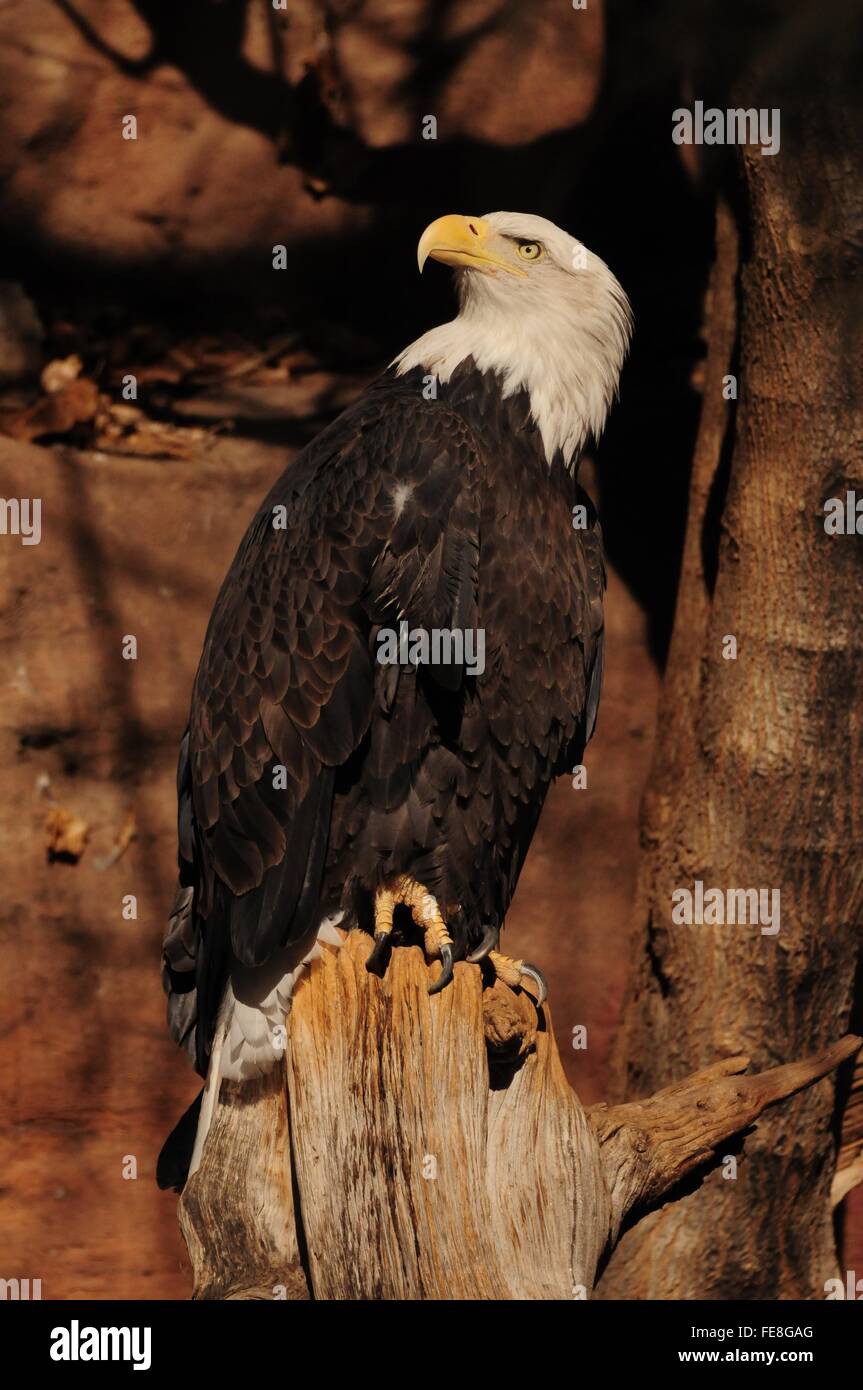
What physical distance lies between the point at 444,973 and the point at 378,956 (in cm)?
18

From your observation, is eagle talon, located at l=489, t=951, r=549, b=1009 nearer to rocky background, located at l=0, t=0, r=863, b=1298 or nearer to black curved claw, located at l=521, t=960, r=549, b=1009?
black curved claw, located at l=521, t=960, r=549, b=1009

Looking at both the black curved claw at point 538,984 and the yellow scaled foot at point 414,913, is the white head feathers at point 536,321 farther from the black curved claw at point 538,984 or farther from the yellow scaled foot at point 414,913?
the black curved claw at point 538,984

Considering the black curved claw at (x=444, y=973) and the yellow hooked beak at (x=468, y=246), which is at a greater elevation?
the yellow hooked beak at (x=468, y=246)

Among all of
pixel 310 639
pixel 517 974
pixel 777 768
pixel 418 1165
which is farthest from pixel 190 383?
pixel 418 1165

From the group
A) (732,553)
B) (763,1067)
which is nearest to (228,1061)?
(763,1067)

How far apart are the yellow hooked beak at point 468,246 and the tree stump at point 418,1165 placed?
5.91 feet

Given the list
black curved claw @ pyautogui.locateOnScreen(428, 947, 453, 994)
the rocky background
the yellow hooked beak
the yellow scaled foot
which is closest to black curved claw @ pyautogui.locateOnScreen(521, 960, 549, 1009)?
the yellow scaled foot

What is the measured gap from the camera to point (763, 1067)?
4988mm

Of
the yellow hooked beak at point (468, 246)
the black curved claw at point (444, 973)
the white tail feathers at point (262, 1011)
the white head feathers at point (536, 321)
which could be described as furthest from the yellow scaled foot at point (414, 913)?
the yellow hooked beak at point (468, 246)

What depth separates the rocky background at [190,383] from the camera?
18.0 feet

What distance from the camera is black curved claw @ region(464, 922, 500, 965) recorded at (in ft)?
12.8

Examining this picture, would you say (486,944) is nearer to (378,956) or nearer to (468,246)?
(378,956)
